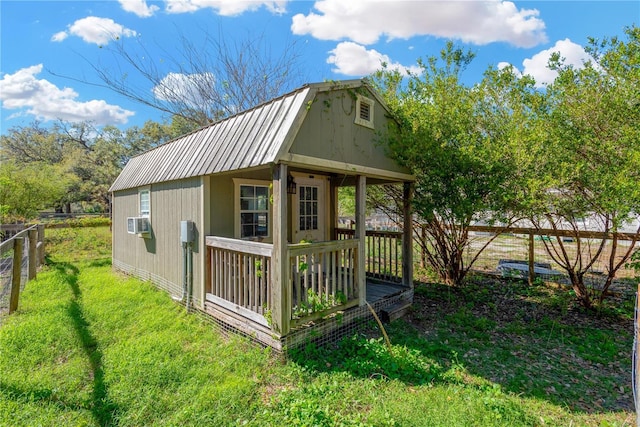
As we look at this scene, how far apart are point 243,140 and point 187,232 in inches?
70.8

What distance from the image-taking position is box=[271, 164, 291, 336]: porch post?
344 centimetres

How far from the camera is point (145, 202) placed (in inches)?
264

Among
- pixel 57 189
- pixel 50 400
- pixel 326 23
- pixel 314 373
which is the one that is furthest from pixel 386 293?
pixel 57 189

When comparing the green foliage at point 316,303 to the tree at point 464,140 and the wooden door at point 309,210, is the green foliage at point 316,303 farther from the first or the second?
the tree at point 464,140

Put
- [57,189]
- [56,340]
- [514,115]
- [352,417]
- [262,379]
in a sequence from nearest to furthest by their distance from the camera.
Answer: [352,417]
[262,379]
[56,340]
[514,115]
[57,189]

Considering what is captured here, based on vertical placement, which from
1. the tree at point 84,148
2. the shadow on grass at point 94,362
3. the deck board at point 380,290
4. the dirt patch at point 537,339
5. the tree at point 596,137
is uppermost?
the tree at point 84,148

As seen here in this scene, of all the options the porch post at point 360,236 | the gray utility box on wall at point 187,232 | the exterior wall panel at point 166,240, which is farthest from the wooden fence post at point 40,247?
the porch post at point 360,236

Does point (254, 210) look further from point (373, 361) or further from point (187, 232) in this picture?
point (373, 361)

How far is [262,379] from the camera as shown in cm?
317

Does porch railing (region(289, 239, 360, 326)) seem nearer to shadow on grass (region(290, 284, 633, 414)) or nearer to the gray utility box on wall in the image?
shadow on grass (region(290, 284, 633, 414))

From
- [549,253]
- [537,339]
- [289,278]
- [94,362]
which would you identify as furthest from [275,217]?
[549,253]

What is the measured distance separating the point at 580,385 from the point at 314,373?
2.90 metres

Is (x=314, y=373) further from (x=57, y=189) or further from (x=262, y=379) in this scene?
(x=57, y=189)

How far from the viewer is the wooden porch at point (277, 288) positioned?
3.59m
